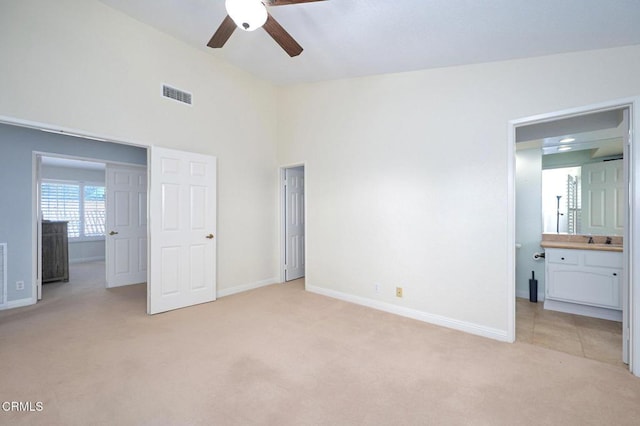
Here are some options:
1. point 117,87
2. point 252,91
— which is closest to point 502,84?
point 252,91

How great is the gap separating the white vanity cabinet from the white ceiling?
2391mm

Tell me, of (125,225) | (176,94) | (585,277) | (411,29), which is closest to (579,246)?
(585,277)

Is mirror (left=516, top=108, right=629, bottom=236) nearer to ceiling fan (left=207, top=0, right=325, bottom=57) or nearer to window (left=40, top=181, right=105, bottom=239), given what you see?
ceiling fan (left=207, top=0, right=325, bottom=57)

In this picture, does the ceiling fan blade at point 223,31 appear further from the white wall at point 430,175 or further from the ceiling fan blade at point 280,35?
the white wall at point 430,175

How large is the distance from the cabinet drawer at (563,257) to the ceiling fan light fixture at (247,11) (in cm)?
425

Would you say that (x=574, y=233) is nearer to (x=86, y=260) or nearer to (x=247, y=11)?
(x=247, y=11)

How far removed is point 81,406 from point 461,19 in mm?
3894

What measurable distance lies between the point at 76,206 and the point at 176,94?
20.6 feet

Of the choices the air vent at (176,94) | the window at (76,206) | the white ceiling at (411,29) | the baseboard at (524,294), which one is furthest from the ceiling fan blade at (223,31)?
the window at (76,206)

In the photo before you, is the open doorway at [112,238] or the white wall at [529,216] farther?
A: the open doorway at [112,238]

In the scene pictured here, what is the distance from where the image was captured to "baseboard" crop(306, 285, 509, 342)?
2.77 m

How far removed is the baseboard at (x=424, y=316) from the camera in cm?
277

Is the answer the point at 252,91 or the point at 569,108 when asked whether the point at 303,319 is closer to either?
the point at 569,108

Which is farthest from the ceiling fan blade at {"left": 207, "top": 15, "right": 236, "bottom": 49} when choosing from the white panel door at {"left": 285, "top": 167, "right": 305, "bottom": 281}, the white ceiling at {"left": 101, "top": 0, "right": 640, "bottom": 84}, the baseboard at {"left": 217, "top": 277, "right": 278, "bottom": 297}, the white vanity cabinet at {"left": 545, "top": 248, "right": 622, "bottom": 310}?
the white vanity cabinet at {"left": 545, "top": 248, "right": 622, "bottom": 310}
